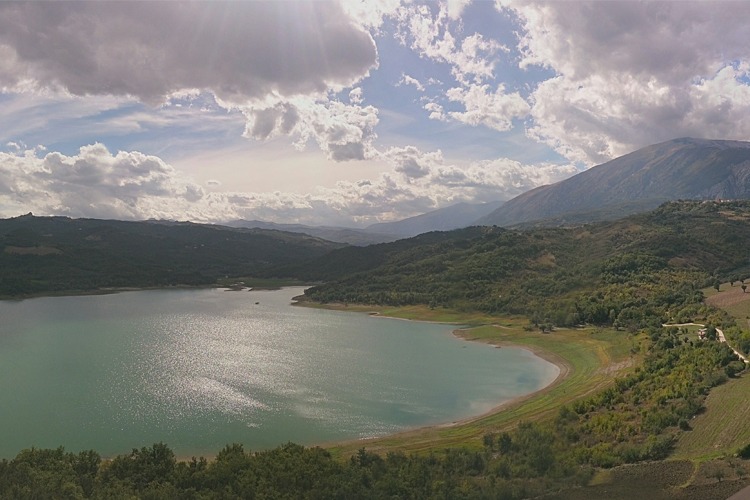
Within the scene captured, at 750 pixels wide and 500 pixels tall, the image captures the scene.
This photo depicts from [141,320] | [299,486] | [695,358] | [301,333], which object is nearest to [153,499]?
[299,486]

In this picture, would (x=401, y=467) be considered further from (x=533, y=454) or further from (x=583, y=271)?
(x=583, y=271)

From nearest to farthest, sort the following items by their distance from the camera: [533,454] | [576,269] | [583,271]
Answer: [533,454]
[583,271]
[576,269]

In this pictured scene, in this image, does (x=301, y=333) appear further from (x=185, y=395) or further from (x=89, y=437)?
(x=89, y=437)

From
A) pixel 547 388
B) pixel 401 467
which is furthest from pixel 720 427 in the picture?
pixel 547 388

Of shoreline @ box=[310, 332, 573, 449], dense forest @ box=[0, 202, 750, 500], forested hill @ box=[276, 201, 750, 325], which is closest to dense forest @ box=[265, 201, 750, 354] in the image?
forested hill @ box=[276, 201, 750, 325]

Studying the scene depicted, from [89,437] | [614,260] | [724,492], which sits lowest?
[89,437]

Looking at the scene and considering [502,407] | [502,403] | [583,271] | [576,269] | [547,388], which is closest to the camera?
Answer: [502,407]

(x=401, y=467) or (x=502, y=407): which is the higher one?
(x=401, y=467)
